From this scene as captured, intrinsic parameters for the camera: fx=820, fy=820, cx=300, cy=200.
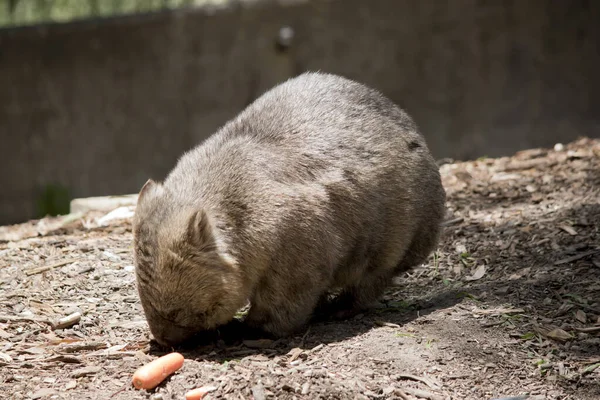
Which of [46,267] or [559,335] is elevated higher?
[46,267]

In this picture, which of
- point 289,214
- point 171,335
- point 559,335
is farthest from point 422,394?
point 171,335

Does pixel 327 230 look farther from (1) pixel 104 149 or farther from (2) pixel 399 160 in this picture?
(1) pixel 104 149

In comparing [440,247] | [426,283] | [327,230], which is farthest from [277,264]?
[440,247]

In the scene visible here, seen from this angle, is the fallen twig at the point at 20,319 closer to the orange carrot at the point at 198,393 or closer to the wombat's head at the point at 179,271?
the wombat's head at the point at 179,271

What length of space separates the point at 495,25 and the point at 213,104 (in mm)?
3424

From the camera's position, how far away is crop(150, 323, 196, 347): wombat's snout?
13.8ft

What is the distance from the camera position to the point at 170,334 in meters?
4.23

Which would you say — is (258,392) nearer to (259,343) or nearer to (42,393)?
(259,343)

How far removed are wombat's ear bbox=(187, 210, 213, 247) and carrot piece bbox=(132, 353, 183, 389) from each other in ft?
1.95

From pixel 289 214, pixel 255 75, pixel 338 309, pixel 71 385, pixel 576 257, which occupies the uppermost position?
pixel 255 75

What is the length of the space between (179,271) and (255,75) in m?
5.72

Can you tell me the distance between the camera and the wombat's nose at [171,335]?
4.22 metres

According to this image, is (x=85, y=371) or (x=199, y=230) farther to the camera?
(x=199, y=230)

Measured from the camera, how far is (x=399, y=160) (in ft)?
16.2
